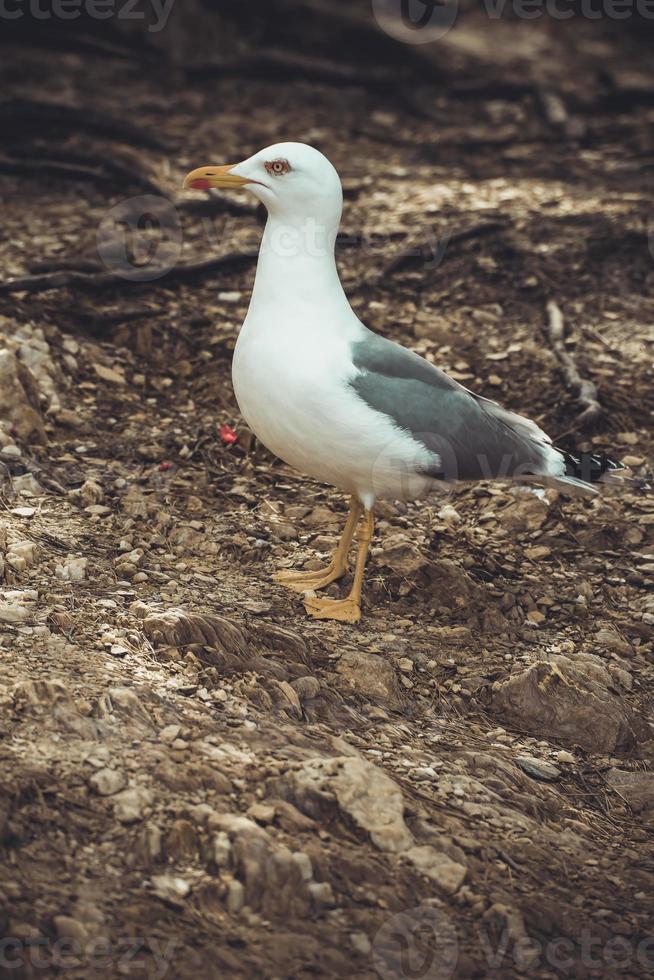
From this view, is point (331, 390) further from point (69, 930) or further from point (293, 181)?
point (69, 930)

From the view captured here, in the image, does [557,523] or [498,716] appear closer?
[498,716]

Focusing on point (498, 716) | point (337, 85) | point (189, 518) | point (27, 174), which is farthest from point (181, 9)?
point (498, 716)

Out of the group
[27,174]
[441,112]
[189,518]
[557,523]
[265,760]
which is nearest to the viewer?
[265,760]

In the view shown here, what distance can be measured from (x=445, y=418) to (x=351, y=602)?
88 centimetres

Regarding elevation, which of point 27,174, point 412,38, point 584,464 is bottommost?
point 584,464

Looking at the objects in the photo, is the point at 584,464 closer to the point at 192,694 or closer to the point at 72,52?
the point at 192,694

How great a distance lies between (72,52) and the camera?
11.6 metres

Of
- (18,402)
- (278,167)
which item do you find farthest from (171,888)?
(18,402)

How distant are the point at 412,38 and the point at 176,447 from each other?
8.15 m

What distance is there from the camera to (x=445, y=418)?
4.94m
